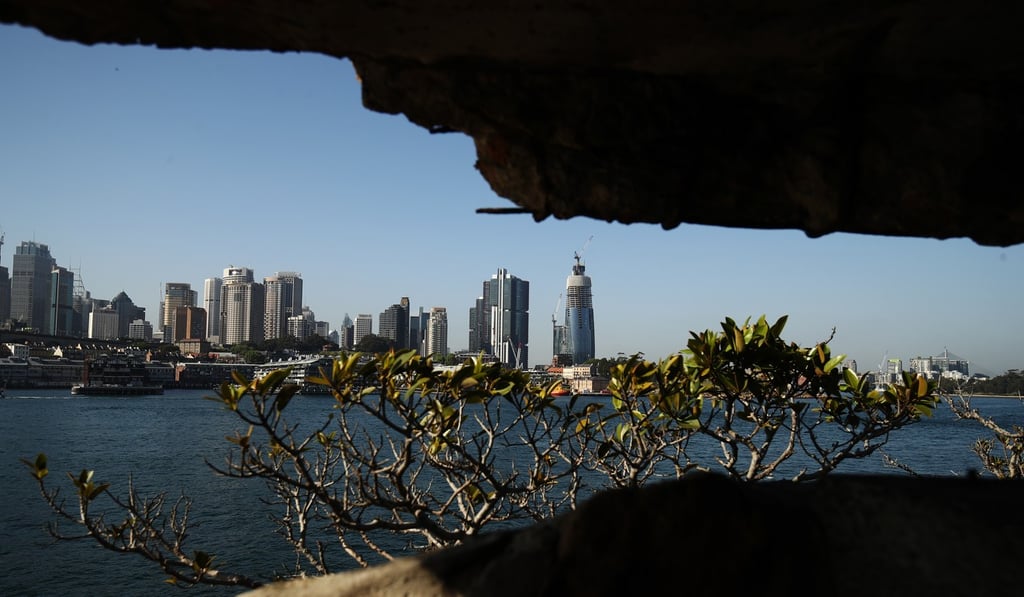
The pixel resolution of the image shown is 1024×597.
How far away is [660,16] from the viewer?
7.07ft

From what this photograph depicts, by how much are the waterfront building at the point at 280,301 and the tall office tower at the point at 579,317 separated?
59664mm

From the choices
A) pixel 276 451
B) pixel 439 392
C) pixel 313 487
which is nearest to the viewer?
pixel 313 487

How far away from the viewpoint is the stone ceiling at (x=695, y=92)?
2.18m

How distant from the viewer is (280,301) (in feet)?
509

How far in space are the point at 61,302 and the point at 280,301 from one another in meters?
41.1

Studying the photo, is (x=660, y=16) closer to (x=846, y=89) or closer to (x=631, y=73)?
(x=631, y=73)

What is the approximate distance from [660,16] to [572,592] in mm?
1958

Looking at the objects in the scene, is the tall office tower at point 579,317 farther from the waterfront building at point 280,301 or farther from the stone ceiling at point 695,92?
the stone ceiling at point 695,92

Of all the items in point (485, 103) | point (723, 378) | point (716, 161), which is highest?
point (485, 103)

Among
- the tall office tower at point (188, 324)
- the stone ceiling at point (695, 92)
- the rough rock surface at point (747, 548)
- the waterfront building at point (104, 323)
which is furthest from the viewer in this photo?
the waterfront building at point (104, 323)

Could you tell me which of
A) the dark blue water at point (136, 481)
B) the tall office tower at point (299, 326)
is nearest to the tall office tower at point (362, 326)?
the tall office tower at point (299, 326)

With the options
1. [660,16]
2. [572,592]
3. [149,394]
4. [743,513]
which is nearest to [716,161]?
[660,16]

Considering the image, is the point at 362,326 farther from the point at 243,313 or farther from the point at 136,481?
the point at 136,481

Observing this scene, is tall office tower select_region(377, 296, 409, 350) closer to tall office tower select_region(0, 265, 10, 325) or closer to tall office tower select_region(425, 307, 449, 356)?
tall office tower select_region(425, 307, 449, 356)
